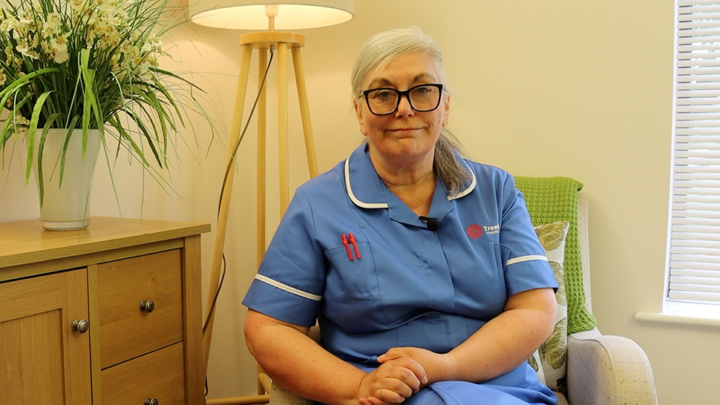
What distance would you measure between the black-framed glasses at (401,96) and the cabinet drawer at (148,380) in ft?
2.57

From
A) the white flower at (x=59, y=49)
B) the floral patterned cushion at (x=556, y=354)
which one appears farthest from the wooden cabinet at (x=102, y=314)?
the floral patterned cushion at (x=556, y=354)

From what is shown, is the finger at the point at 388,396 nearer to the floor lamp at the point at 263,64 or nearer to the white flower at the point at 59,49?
the floor lamp at the point at 263,64

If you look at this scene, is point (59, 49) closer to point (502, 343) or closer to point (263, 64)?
point (263, 64)

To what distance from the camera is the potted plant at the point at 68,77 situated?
1.39 meters

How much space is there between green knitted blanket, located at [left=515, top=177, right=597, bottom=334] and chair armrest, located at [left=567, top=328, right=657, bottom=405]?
0.55 ft

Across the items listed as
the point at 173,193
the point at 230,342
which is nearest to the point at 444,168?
the point at 173,193

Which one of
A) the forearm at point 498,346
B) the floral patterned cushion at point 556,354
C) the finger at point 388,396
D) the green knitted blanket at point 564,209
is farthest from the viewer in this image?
the green knitted blanket at point 564,209

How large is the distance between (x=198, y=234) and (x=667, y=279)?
1444 mm

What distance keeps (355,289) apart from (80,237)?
0.61m

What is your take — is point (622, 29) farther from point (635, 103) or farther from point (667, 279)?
point (667, 279)

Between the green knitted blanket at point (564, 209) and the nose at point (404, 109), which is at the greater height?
the nose at point (404, 109)

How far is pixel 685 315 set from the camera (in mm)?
1972

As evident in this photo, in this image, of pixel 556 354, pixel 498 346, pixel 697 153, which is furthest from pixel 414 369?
pixel 697 153

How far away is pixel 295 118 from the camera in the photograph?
7.95 feet
